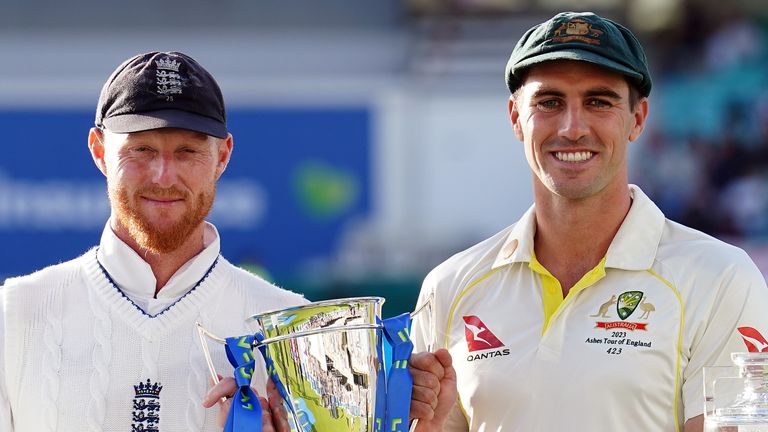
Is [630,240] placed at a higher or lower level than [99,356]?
higher

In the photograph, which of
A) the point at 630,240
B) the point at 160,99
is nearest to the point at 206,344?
the point at 160,99

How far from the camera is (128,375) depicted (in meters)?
2.65

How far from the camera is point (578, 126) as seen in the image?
2822 millimetres

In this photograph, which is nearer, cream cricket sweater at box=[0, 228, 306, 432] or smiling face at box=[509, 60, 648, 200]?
cream cricket sweater at box=[0, 228, 306, 432]

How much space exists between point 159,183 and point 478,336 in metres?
0.82

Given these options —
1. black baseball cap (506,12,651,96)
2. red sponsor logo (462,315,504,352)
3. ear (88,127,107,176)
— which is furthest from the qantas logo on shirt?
ear (88,127,107,176)

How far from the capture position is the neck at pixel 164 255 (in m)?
2.78

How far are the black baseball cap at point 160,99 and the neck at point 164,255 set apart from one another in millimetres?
239

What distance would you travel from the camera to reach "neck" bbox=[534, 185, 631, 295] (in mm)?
2914

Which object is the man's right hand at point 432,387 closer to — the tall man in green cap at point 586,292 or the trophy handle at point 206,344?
the tall man in green cap at point 586,292

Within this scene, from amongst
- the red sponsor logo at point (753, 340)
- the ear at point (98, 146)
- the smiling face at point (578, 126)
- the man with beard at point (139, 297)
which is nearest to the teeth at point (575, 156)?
the smiling face at point (578, 126)

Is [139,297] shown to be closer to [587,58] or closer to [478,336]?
[478,336]

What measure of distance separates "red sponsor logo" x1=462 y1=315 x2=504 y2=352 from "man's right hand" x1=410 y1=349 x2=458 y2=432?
22cm

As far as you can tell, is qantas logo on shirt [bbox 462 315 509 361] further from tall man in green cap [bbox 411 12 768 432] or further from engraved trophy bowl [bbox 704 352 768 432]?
engraved trophy bowl [bbox 704 352 768 432]
